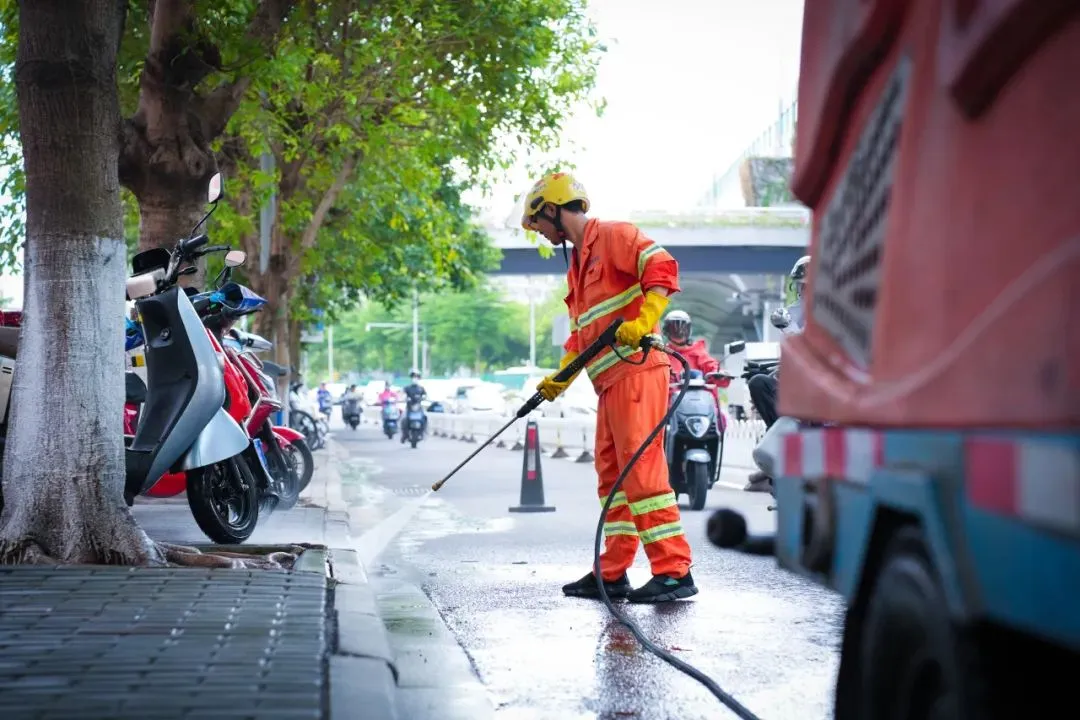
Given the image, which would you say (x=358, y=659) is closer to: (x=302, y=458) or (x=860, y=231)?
(x=860, y=231)

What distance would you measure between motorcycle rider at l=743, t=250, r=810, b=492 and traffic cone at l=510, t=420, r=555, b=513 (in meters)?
3.07

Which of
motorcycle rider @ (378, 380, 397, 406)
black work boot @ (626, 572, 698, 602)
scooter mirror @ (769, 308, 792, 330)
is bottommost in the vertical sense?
black work boot @ (626, 572, 698, 602)

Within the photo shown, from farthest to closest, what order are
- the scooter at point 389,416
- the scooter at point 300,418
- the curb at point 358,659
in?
1. the scooter at point 389,416
2. the scooter at point 300,418
3. the curb at point 358,659

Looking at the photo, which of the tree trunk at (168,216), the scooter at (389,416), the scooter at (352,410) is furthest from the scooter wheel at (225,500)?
the scooter at (352,410)

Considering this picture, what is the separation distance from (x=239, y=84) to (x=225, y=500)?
11.8 ft

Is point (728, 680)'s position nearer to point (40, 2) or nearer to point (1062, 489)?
point (1062, 489)

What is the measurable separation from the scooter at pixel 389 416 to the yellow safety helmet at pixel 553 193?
30.6 meters

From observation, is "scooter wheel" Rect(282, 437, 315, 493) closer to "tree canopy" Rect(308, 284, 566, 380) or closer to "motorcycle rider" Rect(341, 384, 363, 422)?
"motorcycle rider" Rect(341, 384, 363, 422)

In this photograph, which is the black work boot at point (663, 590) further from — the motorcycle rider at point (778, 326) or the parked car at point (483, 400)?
the parked car at point (483, 400)

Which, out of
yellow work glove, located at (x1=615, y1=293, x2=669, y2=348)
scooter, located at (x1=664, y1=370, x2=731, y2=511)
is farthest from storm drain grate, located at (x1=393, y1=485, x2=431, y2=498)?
yellow work glove, located at (x1=615, y1=293, x2=669, y2=348)

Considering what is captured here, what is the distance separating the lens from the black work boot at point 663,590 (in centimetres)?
692

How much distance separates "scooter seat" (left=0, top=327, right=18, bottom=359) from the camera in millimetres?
8445

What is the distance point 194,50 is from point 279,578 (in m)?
4.39

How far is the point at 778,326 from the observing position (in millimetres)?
8422
